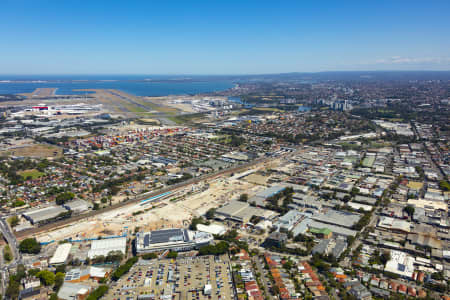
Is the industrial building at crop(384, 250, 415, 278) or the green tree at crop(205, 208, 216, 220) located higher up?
the green tree at crop(205, 208, 216, 220)

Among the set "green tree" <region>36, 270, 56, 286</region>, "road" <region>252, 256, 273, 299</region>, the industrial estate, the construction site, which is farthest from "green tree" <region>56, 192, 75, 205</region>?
"road" <region>252, 256, 273, 299</region>

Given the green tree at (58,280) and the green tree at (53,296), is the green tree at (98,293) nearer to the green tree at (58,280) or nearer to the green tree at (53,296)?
the green tree at (53,296)

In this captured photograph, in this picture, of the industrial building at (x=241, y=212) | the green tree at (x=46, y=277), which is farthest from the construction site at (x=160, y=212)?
the green tree at (x=46, y=277)

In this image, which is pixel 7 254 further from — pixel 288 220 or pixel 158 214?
pixel 288 220

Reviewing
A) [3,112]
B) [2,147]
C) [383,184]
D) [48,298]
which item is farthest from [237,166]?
[3,112]

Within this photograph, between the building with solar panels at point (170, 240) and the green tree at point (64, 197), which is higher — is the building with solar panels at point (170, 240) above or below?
below

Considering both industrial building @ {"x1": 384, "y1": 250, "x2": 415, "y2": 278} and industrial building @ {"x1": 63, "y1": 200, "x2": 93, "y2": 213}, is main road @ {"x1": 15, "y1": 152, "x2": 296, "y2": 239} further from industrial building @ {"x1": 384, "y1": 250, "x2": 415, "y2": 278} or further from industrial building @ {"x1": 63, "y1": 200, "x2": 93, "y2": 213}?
industrial building @ {"x1": 384, "y1": 250, "x2": 415, "y2": 278}
